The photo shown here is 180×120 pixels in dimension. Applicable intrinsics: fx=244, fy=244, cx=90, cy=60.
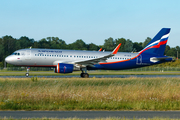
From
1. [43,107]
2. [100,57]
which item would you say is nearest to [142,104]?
[43,107]

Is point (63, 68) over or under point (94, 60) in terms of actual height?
under

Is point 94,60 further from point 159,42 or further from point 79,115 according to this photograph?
point 79,115

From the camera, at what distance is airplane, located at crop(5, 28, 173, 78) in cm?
3422

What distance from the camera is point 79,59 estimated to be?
3559cm

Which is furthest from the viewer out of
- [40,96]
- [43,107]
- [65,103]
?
[40,96]

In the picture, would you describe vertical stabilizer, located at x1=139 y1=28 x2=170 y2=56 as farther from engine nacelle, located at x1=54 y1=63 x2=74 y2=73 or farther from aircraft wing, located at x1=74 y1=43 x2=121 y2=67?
engine nacelle, located at x1=54 y1=63 x2=74 y2=73

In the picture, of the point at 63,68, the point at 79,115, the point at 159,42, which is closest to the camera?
the point at 79,115

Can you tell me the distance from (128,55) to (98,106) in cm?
2486

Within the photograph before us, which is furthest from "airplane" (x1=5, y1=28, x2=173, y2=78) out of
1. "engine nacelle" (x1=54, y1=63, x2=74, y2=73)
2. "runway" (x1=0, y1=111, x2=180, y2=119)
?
"runway" (x1=0, y1=111, x2=180, y2=119)

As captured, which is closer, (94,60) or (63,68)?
(63,68)

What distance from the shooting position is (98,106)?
46.7ft

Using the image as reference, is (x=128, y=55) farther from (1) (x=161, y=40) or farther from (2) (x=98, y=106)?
(2) (x=98, y=106)

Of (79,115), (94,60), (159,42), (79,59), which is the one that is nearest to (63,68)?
(79,59)

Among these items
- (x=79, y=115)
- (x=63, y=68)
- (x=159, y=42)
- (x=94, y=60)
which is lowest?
(x=79, y=115)
